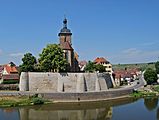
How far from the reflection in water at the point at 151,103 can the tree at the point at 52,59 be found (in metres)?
14.3

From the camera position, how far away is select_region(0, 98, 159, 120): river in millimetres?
33875

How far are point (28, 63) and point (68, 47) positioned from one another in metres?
8.32

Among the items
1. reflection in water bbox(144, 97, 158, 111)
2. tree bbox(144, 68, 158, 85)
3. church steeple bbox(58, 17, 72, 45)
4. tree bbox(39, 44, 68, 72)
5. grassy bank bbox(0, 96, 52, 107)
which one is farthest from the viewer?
tree bbox(144, 68, 158, 85)

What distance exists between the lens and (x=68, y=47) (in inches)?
2279

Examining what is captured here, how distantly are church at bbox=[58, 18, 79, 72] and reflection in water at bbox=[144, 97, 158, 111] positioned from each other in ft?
52.9

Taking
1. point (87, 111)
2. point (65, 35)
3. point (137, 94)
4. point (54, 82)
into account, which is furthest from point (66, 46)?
point (87, 111)

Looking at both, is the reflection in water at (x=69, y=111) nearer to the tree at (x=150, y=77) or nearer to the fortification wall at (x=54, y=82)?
the fortification wall at (x=54, y=82)

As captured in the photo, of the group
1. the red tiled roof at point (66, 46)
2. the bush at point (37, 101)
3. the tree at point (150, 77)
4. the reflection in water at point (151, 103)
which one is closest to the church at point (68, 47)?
the red tiled roof at point (66, 46)

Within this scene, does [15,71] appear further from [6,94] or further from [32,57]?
[6,94]

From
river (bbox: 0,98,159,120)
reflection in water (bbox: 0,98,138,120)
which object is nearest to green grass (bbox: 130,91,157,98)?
river (bbox: 0,98,159,120)

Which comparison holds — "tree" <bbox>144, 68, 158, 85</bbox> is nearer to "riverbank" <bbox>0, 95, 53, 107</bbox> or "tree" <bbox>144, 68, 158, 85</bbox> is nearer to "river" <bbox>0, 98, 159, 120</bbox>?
"river" <bbox>0, 98, 159, 120</bbox>

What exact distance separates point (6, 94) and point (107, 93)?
15.1m

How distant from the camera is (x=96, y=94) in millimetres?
45688

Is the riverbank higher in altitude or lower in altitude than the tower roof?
lower
